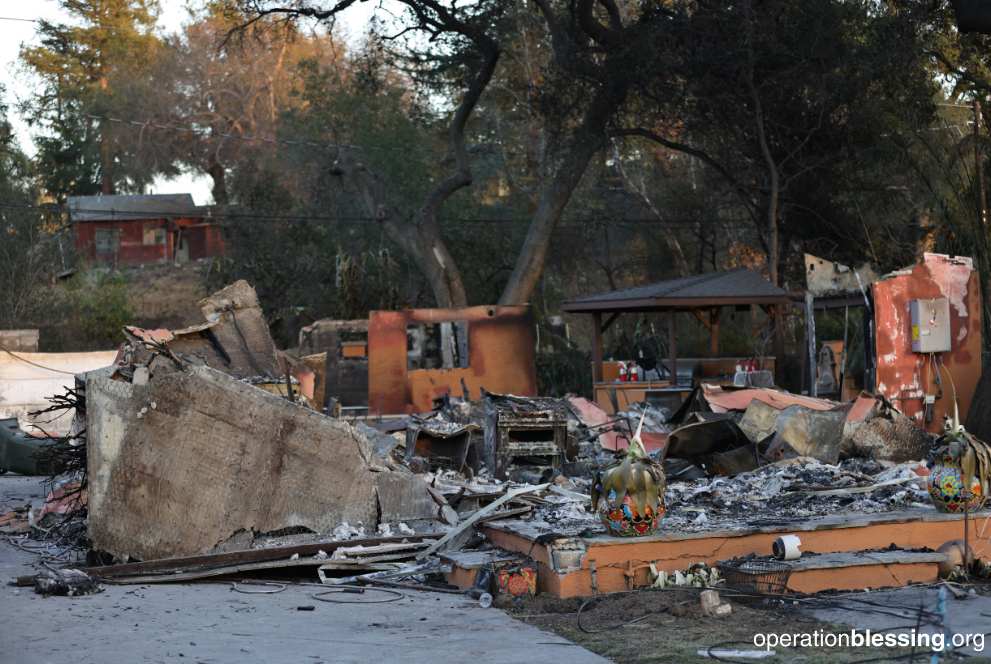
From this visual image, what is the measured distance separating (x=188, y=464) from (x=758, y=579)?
443 centimetres

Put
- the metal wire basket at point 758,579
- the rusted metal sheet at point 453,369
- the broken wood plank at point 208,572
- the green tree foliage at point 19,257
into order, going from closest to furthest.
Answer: the metal wire basket at point 758,579, the broken wood plank at point 208,572, the rusted metal sheet at point 453,369, the green tree foliage at point 19,257

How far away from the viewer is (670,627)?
6.86 metres

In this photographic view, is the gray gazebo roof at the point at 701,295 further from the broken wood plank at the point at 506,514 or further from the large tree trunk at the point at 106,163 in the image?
the large tree trunk at the point at 106,163

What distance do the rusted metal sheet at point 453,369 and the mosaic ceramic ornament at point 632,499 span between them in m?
16.1

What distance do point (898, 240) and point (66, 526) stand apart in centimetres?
2419

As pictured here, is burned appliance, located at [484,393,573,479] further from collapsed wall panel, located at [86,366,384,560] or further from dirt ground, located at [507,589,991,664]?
dirt ground, located at [507,589,991,664]

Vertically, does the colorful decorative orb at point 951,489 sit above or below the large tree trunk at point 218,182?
below

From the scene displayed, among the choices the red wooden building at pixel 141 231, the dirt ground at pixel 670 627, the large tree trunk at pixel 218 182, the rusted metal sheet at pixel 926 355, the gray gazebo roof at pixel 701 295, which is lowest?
the dirt ground at pixel 670 627

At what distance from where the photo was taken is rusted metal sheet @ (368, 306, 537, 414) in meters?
24.6

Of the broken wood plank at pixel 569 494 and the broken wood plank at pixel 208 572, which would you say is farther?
the broken wood plank at pixel 569 494

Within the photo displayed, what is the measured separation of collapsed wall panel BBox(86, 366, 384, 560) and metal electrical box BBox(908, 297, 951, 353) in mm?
10337

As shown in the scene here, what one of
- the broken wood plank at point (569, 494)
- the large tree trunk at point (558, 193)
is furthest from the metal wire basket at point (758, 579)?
the large tree trunk at point (558, 193)

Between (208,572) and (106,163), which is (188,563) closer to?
(208,572)

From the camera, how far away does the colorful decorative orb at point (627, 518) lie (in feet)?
26.5
